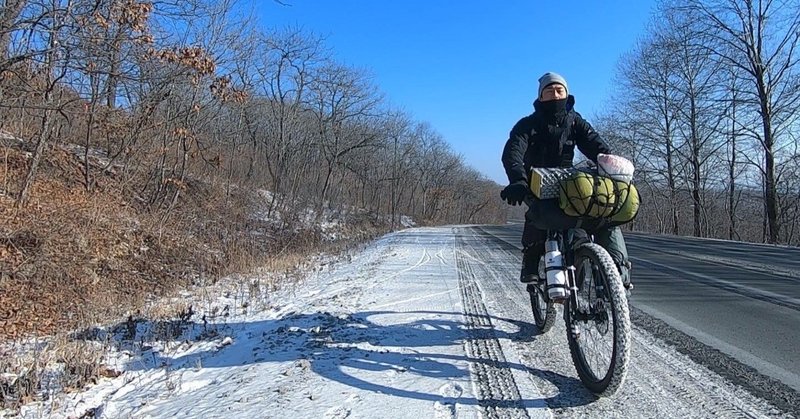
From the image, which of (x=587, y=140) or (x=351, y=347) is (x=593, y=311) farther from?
(x=351, y=347)

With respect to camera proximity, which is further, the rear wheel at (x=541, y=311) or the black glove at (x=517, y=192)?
the rear wheel at (x=541, y=311)

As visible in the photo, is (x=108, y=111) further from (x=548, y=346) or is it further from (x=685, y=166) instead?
(x=685, y=166)

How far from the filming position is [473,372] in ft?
10.5

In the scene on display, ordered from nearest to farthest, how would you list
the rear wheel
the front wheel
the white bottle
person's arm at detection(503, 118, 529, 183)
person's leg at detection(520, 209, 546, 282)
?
the front wheel
the white bottle
person's arm at detection(503, 118, 529, 183)
person's leg at detection(520, 209, 546, 282)
the rear wheel

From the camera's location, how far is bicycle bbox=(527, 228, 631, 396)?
2.61 metres

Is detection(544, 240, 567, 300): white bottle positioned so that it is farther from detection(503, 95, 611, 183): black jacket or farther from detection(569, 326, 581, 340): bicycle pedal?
detection(503, 95, 611, 183): black jacket

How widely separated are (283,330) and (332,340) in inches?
24.6

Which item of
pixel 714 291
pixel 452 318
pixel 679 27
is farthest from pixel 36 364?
pixel 679 27

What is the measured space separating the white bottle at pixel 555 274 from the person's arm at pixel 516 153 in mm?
545

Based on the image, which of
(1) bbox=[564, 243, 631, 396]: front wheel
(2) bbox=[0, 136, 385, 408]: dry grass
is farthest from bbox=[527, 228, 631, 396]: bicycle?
(2) bbox=[0, 136, 385, 408]: dry grass

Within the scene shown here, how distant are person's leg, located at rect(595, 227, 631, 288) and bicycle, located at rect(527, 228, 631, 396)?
0.39 feet

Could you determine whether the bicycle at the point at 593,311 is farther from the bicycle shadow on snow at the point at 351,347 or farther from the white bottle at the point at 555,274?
the bicycle shadow on snow at the point at 351,347

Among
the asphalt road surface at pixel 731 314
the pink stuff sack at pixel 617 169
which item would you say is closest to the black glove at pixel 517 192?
the pink stuff sack at pixel 617 169

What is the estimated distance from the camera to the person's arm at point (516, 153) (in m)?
3.40
